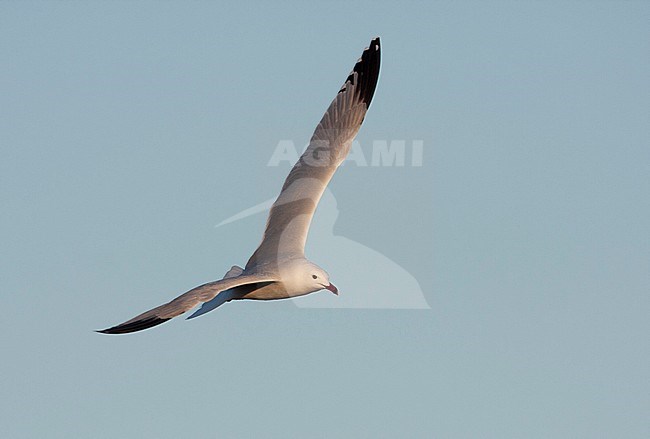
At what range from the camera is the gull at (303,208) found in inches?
750

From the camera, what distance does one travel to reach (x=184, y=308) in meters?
16.2

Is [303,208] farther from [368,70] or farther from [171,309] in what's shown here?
[171,309]

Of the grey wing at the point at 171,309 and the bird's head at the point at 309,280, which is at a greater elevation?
the bird's head at the point at 309,280

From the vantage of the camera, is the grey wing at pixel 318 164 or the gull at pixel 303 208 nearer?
the gull at pixel 303 208

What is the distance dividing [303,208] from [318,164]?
2.91 feet

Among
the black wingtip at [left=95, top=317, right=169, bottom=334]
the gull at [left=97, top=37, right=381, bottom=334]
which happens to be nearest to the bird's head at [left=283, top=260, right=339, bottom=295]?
the gull at [left=97, top=37, right=381, bottom=334]

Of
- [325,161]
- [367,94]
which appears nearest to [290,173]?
[325,161]

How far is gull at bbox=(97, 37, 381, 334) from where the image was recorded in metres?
19.0

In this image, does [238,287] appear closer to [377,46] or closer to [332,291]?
[332,291]

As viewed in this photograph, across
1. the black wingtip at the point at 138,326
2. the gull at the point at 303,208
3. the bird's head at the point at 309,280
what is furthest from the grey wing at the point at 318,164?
the black wingtip at the point at 138,326

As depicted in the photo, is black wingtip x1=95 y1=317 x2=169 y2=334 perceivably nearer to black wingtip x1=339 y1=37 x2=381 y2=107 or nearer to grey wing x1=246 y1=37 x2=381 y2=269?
grey wing x1=246 y1=37 x2=381 y2=269

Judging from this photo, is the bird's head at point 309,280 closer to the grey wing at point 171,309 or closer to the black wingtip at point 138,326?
the grey wing at point 171,309

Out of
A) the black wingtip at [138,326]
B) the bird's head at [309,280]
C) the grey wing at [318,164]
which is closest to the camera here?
the black wingtip at [138,326]

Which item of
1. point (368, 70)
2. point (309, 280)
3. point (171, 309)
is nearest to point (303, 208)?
point (309, 280)
